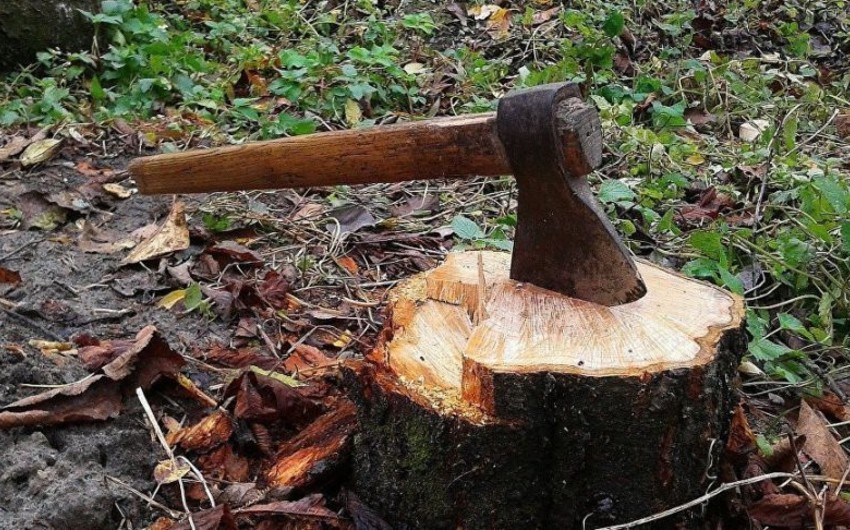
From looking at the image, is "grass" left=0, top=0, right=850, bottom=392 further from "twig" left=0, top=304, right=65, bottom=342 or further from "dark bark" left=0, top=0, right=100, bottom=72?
"twig" left=0, top=304, right=65, bottom=342

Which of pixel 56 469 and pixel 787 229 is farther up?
pixel 56 469

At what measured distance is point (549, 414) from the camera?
1761 mm

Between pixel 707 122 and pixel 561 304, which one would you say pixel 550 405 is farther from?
pixel 707 122

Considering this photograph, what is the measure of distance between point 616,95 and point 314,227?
7.09 ft

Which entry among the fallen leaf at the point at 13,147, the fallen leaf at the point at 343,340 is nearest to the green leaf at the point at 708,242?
the fallen leaf at the point at 343,340

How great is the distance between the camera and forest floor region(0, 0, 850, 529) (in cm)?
211

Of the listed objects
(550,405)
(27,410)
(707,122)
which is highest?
(550,405)

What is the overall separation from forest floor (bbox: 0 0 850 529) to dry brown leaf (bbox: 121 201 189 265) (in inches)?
0.5

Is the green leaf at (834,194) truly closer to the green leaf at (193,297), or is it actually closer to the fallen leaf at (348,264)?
the fallen leaf at (348,264)

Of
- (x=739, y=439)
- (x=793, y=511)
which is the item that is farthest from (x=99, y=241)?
(x=793, y=511)

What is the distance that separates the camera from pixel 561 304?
207 centimetres

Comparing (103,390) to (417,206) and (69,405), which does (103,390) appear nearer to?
(69,405)

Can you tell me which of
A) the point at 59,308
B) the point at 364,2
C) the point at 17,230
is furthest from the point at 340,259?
the point at 364,2

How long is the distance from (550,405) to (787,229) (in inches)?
80.0
